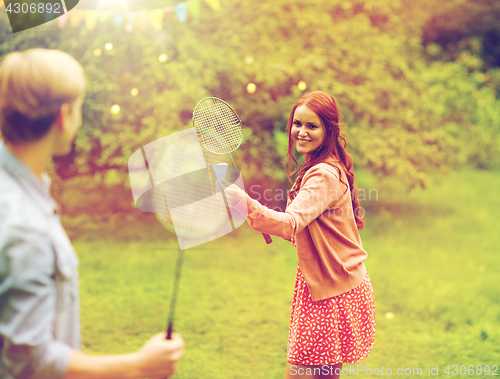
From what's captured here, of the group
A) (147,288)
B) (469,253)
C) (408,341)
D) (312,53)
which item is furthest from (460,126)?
(147,288)

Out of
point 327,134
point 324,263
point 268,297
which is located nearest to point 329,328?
point 324,263

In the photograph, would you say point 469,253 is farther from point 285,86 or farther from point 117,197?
point 117,197

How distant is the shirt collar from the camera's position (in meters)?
1.11

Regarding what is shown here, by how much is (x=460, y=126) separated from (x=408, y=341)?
664cm

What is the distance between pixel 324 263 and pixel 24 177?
4.73 ft

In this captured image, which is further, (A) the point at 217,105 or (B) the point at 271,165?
(B) the point at 271,165

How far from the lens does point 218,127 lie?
249 centimetres

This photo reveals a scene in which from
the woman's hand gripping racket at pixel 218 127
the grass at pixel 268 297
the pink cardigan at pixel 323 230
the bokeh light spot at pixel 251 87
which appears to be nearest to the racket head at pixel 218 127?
the woman's hand gripping racket at pixel 218 127

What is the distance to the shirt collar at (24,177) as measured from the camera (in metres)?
1.11

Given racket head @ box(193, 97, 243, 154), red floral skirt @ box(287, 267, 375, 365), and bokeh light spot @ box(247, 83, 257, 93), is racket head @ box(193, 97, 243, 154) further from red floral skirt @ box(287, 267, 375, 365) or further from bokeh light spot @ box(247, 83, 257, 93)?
bokeh light spot @ box(247, 83, 257, 93)

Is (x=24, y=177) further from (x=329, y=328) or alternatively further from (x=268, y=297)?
(x=268, y=297)

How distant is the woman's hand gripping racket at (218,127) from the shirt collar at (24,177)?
1.35m

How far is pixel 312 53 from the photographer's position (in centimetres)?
613

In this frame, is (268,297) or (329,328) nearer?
(329,328)
